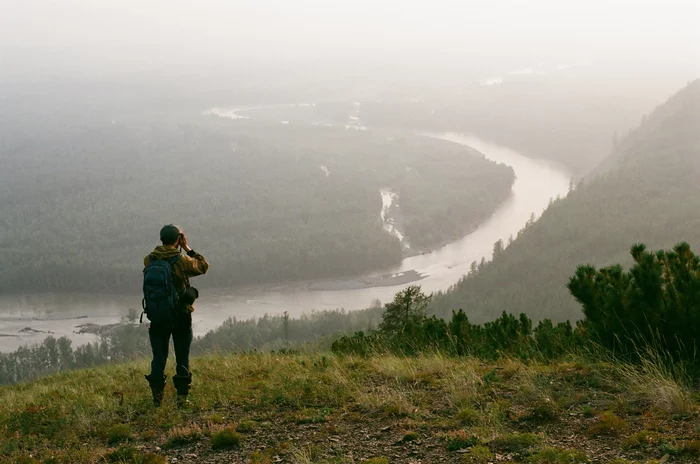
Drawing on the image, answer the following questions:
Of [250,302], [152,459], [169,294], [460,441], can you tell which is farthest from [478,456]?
[250,302]

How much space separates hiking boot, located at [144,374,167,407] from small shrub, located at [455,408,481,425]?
5120 mm

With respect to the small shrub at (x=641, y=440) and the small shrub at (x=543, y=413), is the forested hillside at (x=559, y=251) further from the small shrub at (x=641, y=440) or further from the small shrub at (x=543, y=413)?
the small shrub at (x=641, y=440)

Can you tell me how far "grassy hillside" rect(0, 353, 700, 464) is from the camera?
8000mm

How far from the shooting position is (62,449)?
938cm

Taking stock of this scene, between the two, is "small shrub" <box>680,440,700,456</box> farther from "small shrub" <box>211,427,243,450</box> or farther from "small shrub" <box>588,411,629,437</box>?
"small shrub" <box>211,427,243,450</box>

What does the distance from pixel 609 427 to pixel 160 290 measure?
6896mm

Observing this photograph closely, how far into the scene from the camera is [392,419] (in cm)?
963

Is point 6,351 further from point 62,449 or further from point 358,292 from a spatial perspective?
point 62,449

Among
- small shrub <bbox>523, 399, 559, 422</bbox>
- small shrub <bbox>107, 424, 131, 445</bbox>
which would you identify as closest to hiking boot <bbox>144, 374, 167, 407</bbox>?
small shrub <bbox>107, 424, 131, 445</bbox>

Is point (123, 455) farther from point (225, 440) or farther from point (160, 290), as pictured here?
point (160, 290)

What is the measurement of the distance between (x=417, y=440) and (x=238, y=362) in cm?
757

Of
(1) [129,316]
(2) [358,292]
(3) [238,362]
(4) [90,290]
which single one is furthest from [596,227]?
(3) [238,362]

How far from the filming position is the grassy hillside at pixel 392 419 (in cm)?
800

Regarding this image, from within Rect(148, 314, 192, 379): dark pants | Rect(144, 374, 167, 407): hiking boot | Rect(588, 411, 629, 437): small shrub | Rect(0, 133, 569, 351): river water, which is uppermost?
Rect(148, 314, 192, 379): dark pants
